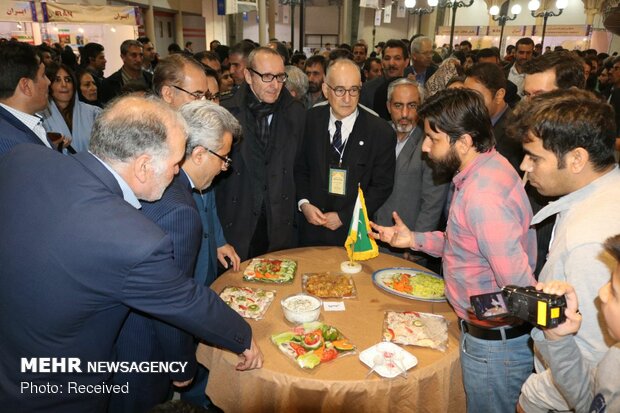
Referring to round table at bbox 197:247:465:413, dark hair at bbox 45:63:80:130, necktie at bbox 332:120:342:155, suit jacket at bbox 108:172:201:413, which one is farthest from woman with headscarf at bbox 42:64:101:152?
round table at bbox 197:247:465:413

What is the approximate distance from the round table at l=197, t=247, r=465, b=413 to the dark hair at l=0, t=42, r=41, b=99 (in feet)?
7.49

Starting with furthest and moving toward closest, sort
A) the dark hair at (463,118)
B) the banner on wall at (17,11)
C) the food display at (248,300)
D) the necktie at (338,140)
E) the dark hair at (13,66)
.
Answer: the banner on wall at (17,11) → the necktie at (338,140) → the dark hair at (13,66) → the food display at (248,300) → the dark hair at (463,118)

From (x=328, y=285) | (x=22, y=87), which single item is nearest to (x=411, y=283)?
(x=328, y=285)

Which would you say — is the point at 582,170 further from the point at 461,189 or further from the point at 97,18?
the point at 97,18

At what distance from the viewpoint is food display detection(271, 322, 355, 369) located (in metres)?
1.72

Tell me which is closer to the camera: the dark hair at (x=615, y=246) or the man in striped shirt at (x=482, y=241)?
the dark hair at (x=615, y=246)

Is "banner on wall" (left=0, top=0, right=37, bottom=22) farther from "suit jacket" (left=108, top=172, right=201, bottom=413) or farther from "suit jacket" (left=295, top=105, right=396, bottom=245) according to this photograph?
"suit jacket" (left=108, top=172, right=201, bottom=413)

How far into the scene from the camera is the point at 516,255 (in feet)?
5.41

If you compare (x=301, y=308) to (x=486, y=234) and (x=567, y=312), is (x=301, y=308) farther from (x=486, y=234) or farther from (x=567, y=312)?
(x=567, y=312)

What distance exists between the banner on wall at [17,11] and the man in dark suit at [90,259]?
26.4 feet

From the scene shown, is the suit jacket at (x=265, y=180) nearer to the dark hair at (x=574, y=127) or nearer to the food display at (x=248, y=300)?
the food display at (x=248, y=300)

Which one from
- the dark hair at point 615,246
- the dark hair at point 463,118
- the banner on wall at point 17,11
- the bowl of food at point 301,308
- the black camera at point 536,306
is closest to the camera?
the dark hair at point 615,246

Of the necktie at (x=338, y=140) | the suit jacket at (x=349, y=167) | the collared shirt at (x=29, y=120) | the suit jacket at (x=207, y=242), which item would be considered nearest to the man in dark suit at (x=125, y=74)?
the collared shirt at (x=29, y=120)

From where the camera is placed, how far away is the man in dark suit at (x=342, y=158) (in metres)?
3.08
